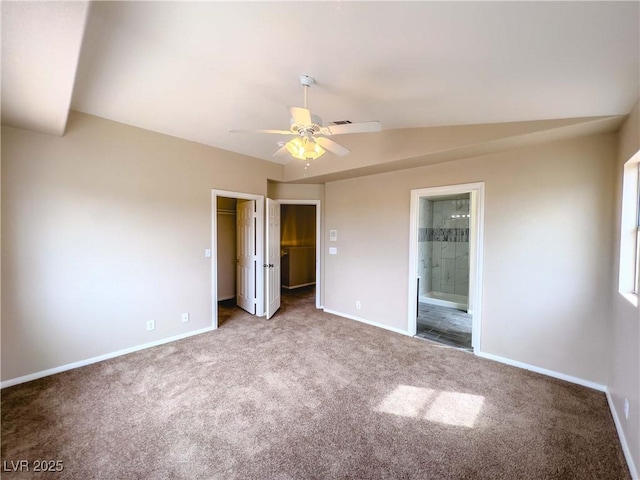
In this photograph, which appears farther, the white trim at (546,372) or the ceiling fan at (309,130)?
the white trim at (546,372)

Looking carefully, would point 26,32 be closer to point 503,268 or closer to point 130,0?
point 130,0

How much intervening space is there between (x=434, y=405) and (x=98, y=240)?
3933 mm

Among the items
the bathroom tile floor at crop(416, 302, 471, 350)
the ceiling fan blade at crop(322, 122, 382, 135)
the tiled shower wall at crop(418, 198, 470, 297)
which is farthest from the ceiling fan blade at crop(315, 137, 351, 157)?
the tiled shower wall at crop(418, 198, 470, 297)

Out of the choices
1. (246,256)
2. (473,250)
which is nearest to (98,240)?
(246,256)

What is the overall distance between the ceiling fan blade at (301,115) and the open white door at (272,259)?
264 centimetres

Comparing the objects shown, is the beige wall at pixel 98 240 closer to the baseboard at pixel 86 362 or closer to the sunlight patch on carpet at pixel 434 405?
the baseboard at pixel 86 362

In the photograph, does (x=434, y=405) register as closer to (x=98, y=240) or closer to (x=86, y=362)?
(x=86, y=362)

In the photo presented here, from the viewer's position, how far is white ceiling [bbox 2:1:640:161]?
1445 mm

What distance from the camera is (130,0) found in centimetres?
159

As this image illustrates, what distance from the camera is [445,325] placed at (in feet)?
14.6

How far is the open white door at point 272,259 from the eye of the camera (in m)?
4.62

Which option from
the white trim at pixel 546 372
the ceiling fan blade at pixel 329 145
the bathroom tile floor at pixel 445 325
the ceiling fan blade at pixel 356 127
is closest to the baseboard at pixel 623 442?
the white trim at pixel 546 372

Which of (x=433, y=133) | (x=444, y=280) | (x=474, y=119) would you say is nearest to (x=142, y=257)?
(x=433, y=133)

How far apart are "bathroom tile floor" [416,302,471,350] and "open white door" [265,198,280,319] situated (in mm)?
2467
